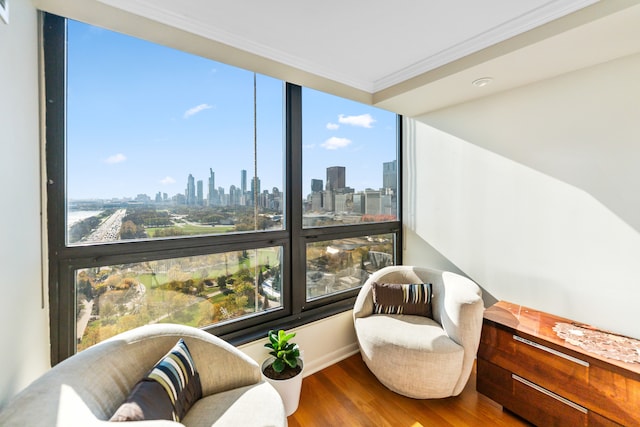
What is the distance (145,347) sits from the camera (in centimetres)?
124

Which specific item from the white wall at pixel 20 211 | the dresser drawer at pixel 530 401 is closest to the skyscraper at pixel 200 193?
the white wall at pixel 20 211

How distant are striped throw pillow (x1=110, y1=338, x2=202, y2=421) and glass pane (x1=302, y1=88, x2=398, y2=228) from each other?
1.38 m

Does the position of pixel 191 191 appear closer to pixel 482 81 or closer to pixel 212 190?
pixel 212 190

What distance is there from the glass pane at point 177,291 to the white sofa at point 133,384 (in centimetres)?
44

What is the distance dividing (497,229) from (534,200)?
1.19 feet

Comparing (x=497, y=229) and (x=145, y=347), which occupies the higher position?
(x=497, y=229)

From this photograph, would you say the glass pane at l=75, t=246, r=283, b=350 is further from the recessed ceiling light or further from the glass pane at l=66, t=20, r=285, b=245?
the recessed ceiling light

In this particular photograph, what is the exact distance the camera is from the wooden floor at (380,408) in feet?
5.58

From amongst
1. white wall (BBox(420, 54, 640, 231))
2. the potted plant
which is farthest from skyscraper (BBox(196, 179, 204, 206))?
white wall (BBox(420, 54, 640, 231))

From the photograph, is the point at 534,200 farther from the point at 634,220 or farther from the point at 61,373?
the point at 61,373

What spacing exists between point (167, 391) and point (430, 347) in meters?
1.54

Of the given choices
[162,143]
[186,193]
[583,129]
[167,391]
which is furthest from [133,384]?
[583,129]

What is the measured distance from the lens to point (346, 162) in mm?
2674

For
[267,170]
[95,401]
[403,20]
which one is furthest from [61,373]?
[403,20]
